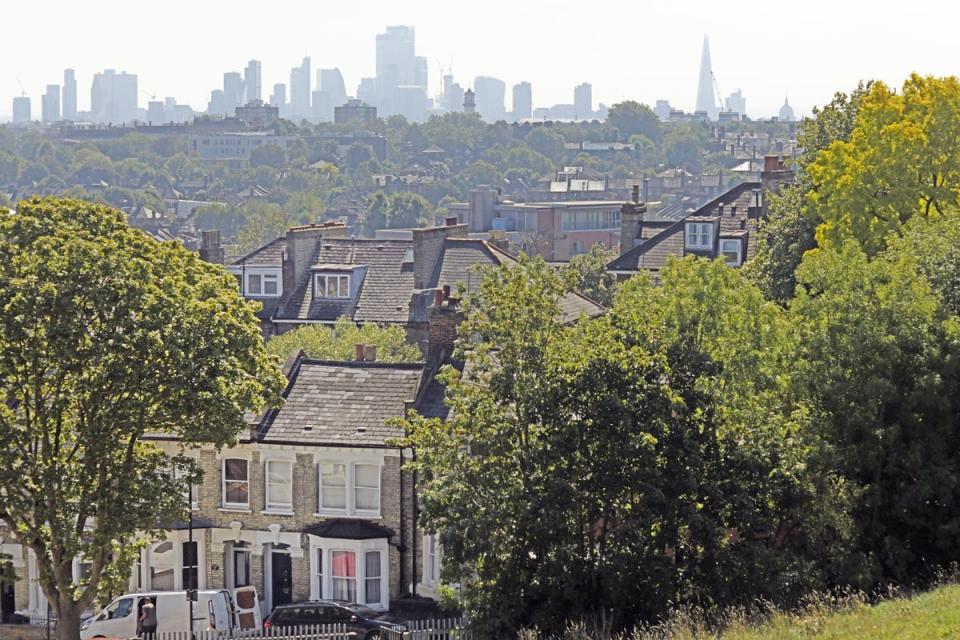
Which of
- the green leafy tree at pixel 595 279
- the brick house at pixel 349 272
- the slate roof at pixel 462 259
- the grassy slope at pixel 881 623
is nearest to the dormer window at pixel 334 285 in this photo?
the brick house at pixel 349 272

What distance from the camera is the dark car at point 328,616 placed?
39.6m

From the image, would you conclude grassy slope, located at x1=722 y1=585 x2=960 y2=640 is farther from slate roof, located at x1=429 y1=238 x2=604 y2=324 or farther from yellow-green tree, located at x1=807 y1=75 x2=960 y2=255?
slate roof, located at x1=429 y1=238 x2=604 y2=324

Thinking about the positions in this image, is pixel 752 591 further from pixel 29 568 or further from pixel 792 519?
pixel 29 568

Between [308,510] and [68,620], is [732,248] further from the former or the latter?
[68,620]

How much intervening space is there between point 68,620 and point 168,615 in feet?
19.2

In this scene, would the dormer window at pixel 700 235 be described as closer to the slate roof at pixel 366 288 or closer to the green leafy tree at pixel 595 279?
the green leafy tree at pixel 595 279

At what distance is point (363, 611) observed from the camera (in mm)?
41062

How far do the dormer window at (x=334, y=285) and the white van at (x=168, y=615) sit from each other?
120 ft

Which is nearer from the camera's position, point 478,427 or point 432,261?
point 478,427

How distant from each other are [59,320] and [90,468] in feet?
A: 11.6

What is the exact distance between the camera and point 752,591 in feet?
101

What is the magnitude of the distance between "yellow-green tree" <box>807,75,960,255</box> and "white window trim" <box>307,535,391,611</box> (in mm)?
16565

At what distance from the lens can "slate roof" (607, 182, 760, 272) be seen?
7962cm

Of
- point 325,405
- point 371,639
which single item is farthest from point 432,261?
point 371,639
